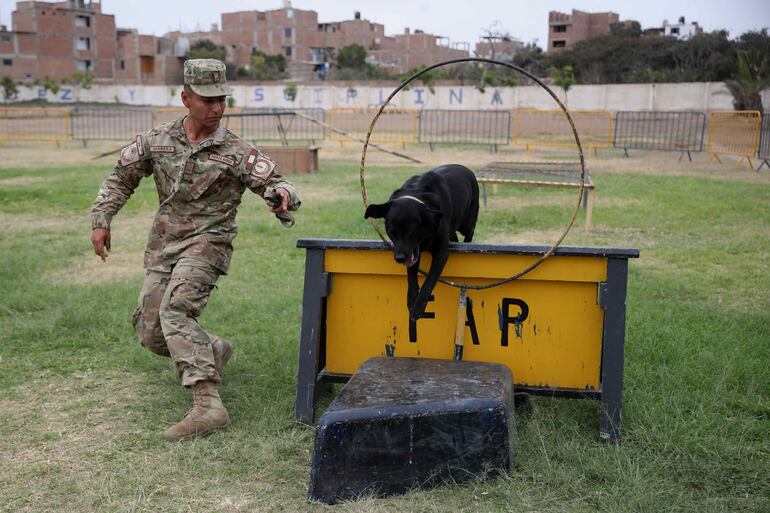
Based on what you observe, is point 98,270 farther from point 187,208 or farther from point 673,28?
point 673,28

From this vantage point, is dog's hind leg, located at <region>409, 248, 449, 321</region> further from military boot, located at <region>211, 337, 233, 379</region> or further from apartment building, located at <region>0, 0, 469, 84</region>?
apartment building, located at <region>0, 0, 469, 84</region>

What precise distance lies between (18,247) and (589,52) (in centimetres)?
5611

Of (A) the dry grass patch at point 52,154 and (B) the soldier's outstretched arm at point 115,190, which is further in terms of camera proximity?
(A) the dry grass patch at point 52,154

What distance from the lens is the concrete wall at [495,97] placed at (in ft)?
136

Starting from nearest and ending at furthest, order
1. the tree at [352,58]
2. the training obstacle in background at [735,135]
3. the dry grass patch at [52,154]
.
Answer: the dry grass patch at [52,154] < the training obstacle in background at [735,135] < the tree at [352,58]

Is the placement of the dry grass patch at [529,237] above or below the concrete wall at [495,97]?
below

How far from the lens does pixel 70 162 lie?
1906 centimetres

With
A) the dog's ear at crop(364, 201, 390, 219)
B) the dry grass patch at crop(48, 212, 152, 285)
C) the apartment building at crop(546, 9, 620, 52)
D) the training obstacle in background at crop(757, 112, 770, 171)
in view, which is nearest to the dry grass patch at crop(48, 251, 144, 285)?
the dry grass patch at crop(48, 212, 152, 285)

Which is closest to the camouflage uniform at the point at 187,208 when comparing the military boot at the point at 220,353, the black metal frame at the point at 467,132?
the military boot at the point at 220,353

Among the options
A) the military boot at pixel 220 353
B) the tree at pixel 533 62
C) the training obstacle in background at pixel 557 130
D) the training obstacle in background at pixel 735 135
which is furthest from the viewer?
the tree at pixel 533 62

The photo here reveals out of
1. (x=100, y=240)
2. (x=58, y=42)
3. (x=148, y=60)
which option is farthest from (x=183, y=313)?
(x=58, y=42)

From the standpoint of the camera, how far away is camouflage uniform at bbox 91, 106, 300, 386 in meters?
4.04

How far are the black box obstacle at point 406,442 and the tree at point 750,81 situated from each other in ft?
105

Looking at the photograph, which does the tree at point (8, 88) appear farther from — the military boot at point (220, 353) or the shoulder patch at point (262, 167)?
the shoulder patch at point (262, 167)
